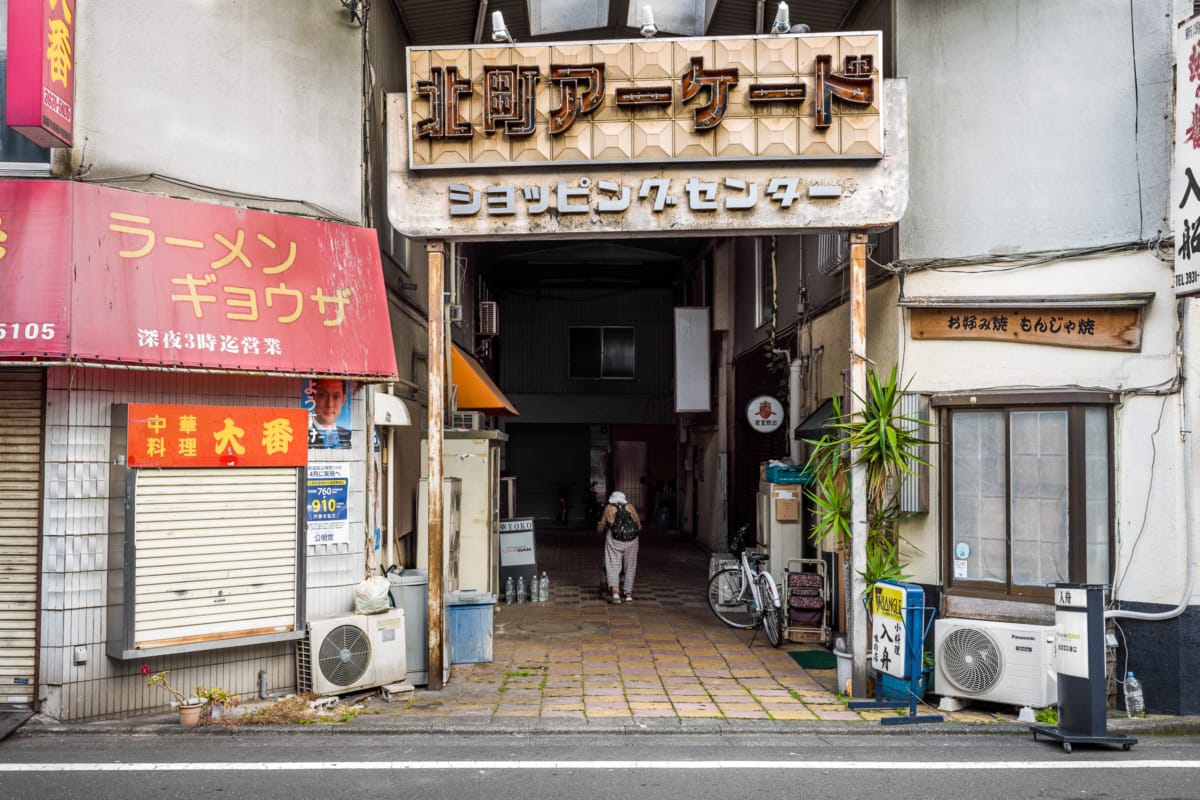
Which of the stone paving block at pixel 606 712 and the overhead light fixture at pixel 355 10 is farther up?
the overhead light fixture at pixel 355 10

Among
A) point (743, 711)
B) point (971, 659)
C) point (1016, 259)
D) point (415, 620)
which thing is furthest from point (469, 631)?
point (1016, 259)

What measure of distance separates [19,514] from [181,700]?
2163 mm

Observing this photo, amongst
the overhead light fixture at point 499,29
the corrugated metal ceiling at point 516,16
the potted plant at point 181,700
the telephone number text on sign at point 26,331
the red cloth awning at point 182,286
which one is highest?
the corrugated metal ceiling at point 516,16

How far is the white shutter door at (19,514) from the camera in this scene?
7969 mm

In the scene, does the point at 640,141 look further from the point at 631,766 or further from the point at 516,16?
the point at 631,766

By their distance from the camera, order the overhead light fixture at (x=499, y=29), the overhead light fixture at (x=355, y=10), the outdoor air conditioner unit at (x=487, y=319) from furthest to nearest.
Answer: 1. the outdoor air conditioner unit at (x=487, y=319)
2. the overhead light fixture at (x=355, y=10)
3. the overhead light fixture at (x=499, y=29)

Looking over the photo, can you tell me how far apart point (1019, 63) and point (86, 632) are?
1047 centimetres

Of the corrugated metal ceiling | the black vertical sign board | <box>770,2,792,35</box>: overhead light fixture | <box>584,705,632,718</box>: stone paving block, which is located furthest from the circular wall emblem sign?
the black vertical sign board

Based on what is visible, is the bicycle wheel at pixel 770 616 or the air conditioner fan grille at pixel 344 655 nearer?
the air conditioner fan grille at pixel 344 655

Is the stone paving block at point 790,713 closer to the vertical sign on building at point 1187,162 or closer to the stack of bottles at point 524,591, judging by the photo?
the vertical sign on building at point 1187,162

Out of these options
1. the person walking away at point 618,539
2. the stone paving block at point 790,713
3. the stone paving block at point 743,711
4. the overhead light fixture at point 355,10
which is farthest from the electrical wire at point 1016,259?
the person walking away at point 618,539

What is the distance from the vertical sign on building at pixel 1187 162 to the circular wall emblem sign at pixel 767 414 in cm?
786

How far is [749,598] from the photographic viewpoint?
12.8 m

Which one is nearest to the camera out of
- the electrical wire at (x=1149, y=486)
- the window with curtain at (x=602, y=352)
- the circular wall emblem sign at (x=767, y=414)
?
the electrical wire at (x=1149, y=486)
